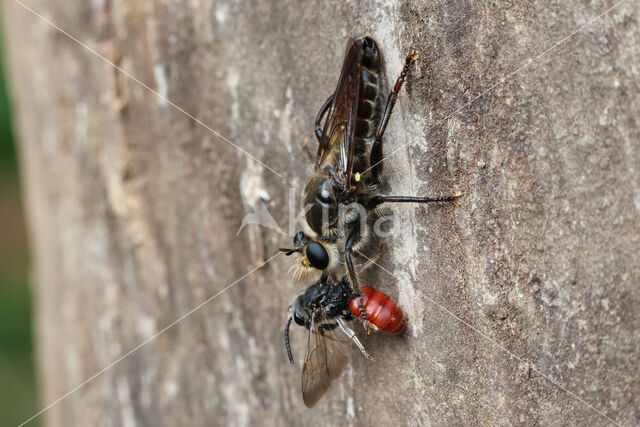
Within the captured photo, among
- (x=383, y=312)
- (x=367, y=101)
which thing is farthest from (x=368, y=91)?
(x=383, y=312)

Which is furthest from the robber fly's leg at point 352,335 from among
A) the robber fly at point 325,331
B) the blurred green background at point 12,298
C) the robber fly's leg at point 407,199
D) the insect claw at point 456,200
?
the blurred green background at point 12,298

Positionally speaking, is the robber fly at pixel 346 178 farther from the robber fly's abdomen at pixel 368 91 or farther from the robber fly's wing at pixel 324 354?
the robber fly's wing at pixel 324 354

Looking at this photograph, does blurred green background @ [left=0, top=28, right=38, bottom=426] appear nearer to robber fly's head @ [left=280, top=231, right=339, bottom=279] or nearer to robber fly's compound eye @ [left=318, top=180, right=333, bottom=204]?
robber fly's head @ [left=280, top=231, right=339, bottom=279]

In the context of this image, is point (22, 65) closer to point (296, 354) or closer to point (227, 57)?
point (227, 57)

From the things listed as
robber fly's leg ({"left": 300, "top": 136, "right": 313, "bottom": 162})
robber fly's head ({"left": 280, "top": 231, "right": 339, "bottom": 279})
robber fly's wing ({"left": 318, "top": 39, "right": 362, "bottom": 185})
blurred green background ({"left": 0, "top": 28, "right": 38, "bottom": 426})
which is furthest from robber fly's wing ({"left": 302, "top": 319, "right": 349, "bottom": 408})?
blurred green background ({"left": 0, "top": 28, "right": 38, "bottom": 426})

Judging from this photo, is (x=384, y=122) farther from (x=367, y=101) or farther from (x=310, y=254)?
(x=310, y=254)

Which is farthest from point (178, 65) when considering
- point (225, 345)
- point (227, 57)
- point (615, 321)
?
point (615, 321)
